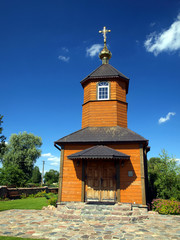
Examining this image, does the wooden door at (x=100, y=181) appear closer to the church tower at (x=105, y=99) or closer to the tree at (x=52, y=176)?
the church tower at (x=105, y=99)

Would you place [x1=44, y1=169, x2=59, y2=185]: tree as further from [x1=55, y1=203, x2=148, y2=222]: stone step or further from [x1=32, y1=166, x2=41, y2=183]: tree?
[x1=55, y1=203, x2=148, y2=222]: stone step

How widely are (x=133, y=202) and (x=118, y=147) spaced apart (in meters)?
3.23

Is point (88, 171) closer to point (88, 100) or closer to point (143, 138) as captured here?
point (143, 138)

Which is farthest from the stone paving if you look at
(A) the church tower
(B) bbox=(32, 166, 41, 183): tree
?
(B) bbox=(32, 166, 41, 183): tree

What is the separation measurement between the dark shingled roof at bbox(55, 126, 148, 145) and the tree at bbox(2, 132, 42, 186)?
79.1ft

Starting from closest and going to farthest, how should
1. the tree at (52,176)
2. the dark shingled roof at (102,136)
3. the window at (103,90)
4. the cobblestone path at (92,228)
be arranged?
the cobblestone path at (92,228), the dark shingled roof at (102,136), the window at (103,90), the tree at (52,176)

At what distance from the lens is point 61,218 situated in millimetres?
8555

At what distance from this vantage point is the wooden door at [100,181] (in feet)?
34.6

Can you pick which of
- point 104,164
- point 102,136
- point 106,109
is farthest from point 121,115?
point 104,164

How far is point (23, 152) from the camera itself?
34219mm

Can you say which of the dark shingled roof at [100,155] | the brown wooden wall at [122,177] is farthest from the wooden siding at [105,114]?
the dark shingled roof at [100,155]

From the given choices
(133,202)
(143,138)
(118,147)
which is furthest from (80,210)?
(143,138)

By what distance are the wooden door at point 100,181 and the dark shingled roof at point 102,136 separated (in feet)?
4.68

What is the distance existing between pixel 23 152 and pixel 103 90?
84.5 ft
